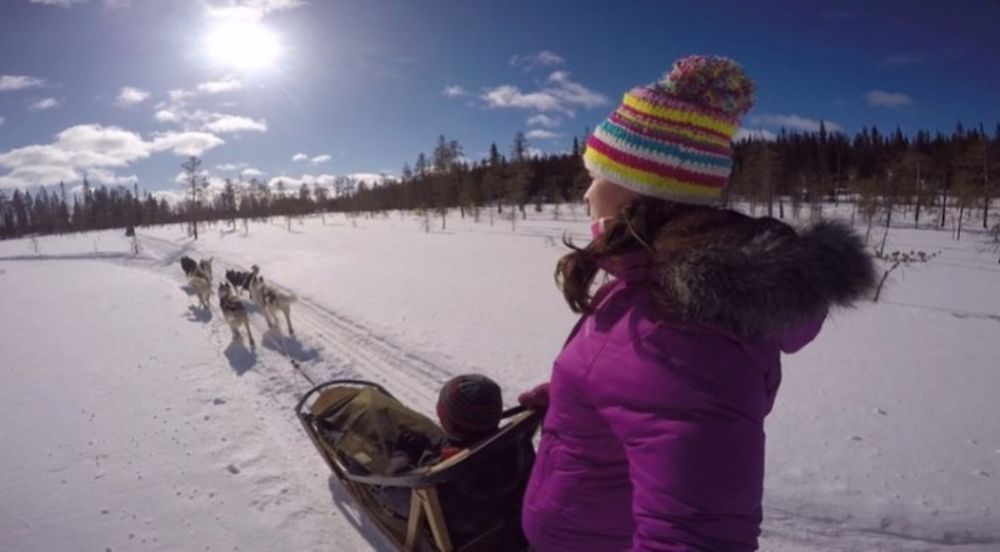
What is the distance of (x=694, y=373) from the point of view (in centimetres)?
108

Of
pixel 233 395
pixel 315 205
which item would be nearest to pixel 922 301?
pixel 233 395

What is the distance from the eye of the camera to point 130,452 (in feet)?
15.3

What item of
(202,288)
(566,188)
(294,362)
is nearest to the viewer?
(294,362)

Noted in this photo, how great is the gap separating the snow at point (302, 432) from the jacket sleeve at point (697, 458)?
895mm

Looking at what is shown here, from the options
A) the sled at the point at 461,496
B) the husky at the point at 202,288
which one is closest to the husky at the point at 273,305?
the husky at the point at 202,288

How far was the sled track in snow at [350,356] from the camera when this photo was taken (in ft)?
21.2

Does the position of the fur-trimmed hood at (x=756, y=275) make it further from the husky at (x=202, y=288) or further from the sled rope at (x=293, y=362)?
the husky at (x=202, y=288)

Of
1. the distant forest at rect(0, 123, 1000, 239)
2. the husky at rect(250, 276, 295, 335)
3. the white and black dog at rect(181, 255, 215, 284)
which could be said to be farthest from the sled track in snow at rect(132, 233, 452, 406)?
the distant forest at rect(0, 123, 1000, 239)

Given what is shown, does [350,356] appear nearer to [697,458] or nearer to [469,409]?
[469,409]

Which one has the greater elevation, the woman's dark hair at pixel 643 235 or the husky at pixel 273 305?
the woman's dark hair at pixel 643 235

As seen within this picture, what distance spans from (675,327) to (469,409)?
184cm

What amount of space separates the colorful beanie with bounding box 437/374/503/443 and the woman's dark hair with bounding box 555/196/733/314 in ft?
4.80

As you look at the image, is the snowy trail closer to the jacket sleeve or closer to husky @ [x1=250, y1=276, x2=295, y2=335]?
husky @ [x1=250, y1=276, x2=295, y2=335]

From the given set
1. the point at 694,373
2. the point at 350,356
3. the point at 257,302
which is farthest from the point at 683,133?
the point at 257,302
